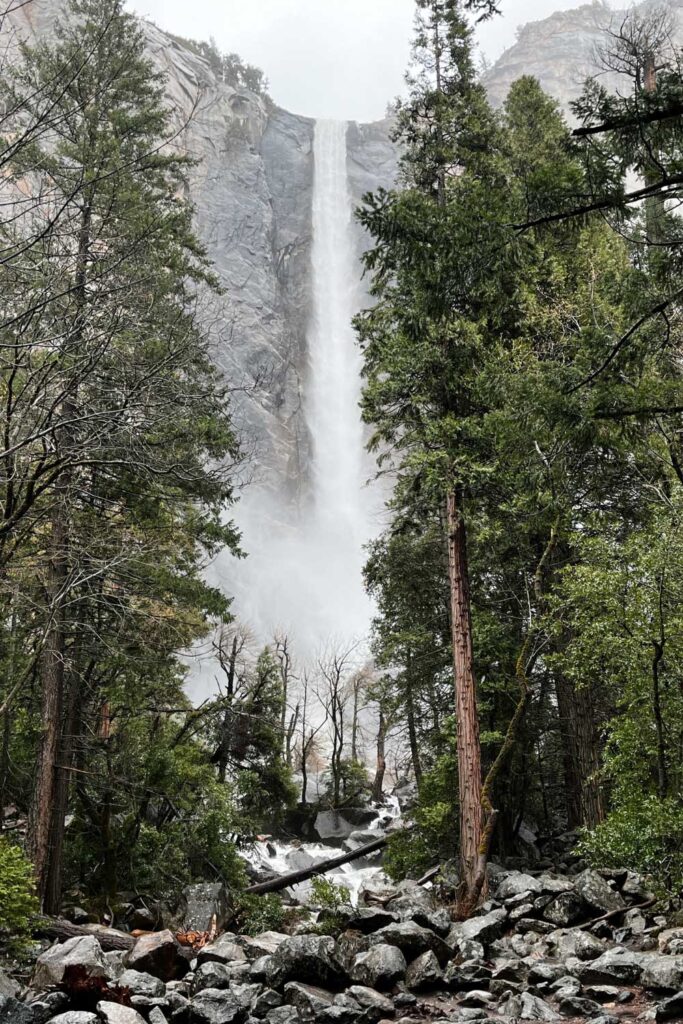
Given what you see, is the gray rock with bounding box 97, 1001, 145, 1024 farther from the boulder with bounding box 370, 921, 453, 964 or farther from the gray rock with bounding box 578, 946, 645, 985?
the gray rock with bounding box 578, 946, 645, 985

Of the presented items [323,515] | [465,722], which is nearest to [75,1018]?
[465,722]

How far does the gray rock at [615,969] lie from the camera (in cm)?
521

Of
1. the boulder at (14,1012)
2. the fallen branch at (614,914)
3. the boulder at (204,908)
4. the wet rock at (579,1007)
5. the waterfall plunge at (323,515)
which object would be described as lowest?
the boulder at (204,908)

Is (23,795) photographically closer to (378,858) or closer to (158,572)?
(158,572)

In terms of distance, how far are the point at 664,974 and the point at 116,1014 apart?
11.3 ft

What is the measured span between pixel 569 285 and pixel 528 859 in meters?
10.4

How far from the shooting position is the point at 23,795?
11500 mm

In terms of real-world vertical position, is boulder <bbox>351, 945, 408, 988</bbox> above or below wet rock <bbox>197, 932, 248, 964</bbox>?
above

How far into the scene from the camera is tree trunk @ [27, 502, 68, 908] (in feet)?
28.5

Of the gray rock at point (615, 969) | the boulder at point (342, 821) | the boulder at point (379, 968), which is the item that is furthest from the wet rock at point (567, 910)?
the boulder at point (342, 821)

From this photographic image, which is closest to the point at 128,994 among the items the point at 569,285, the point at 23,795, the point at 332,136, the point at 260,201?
the point at 23,795

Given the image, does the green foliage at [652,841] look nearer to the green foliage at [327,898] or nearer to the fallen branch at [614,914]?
the fallen branch at [614,914]

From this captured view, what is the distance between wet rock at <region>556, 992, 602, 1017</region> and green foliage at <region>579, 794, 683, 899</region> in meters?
2.20

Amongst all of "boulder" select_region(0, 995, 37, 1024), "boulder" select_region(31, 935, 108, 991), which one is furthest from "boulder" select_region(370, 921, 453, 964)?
"boulder" select_region(0, 995, 37, 1024)
